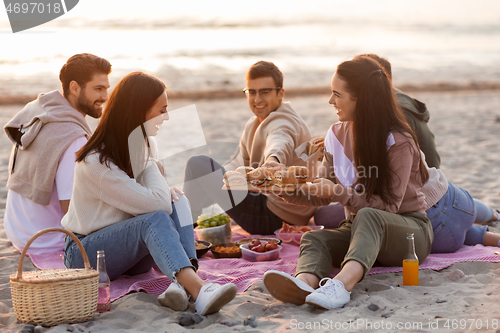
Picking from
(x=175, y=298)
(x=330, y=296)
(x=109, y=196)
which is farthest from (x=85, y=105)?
(x=330, y=296)

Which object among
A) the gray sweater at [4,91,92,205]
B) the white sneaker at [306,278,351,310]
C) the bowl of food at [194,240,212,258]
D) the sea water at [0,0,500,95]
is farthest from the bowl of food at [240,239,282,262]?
the sea water at [0,0,500,95]

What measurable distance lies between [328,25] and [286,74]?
9.77 meters

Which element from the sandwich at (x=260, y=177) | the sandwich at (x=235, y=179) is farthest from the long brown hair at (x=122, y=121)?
the sandwich at (x=260, y=177)

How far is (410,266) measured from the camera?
309 cm

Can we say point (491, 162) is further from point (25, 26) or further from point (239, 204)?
point (25, 26)

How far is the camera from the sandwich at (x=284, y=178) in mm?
3506

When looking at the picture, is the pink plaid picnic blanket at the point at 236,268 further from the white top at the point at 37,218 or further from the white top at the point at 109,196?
the white top at the point at 109,196

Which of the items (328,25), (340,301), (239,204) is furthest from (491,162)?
(328,25)

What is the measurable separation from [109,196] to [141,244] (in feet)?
1.17

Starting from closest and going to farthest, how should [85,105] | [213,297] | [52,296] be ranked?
[52,296], [213,297], [85,105]

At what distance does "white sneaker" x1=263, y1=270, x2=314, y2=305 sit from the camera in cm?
276

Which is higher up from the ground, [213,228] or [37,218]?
[37,218]

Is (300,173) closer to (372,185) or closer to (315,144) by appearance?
(315,144)

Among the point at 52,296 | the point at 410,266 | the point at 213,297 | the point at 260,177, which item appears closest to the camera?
the point at 52,296
